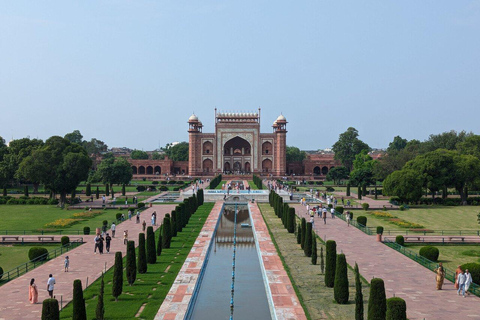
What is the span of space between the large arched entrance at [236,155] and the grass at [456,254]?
5529 centimetres

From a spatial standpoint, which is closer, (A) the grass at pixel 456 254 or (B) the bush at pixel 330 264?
(B) the bush at pixel 330 264

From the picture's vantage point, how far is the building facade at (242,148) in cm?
7438

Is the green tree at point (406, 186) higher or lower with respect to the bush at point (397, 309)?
higher

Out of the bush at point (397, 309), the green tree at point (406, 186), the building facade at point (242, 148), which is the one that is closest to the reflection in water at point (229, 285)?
the bush at point (397, 309)

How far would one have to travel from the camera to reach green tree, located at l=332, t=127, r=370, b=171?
2936 inches

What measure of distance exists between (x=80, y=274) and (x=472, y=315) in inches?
433

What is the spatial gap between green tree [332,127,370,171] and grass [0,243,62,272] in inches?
2346

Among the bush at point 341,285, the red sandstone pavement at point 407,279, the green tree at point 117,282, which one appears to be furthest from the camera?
the green tree at point 117,282

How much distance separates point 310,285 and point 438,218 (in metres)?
18.1

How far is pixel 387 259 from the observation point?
1752 cm

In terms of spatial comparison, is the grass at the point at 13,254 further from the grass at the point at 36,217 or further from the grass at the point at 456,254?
the grass at the point at 456,254

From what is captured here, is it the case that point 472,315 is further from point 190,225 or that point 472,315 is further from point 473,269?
point 190,225

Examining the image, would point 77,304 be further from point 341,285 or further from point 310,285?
point 310,285

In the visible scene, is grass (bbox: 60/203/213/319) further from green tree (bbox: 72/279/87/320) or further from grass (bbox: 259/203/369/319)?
grass (bbox: 259/203/369/319)
